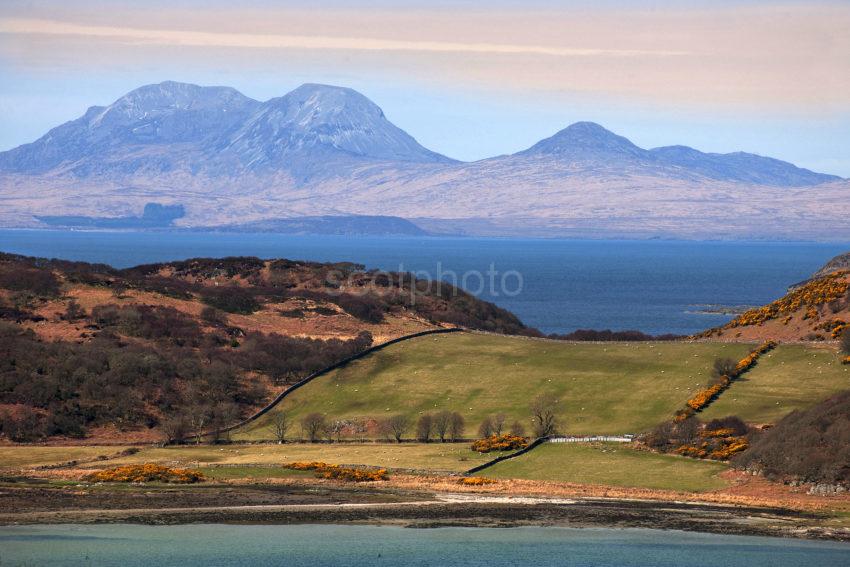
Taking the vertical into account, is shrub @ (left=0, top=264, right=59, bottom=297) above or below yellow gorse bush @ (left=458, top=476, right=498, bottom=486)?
above

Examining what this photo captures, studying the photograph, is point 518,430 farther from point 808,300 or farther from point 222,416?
point 808,300

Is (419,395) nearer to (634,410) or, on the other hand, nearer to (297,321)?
(634,410)

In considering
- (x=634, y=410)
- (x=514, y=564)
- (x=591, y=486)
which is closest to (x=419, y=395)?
(x=634, y=410)

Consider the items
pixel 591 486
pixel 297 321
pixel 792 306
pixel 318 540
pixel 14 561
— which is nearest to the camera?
pixel 14 561

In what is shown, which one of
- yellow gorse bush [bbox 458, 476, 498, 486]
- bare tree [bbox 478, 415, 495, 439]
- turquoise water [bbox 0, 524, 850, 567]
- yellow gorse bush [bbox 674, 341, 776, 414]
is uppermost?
yellow gorse bush [bbox 674, 341, 776, 414]

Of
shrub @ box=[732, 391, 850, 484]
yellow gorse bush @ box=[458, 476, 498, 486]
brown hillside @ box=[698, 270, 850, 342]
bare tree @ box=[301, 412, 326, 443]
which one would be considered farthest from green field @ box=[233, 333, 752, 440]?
yellow gorse bush @ box=[458, 476, 498, 486]

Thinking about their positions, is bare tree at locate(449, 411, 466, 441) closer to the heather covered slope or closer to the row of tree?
the row of tree

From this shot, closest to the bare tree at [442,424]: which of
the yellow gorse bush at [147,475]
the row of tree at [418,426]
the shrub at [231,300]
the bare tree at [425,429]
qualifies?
the row of tree at [418,426]
